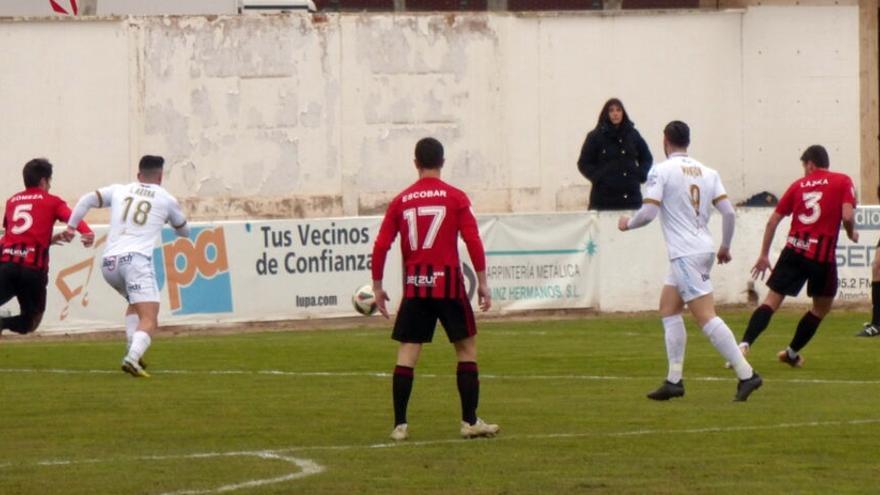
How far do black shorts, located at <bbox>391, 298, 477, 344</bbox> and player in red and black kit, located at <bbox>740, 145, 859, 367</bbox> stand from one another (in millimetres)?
5956

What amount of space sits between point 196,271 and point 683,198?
450 inches

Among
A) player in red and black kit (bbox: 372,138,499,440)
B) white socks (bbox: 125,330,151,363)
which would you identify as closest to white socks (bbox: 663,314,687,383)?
player in red and black kit (bbox: 372,138,499,440)

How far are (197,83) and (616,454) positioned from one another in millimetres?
22502

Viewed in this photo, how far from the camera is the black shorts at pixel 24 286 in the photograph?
1833 centimetres

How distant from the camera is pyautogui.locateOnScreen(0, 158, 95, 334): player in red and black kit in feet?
60.1

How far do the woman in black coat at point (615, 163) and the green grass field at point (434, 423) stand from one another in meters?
4.82

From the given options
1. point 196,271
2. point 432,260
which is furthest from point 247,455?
point 196,271

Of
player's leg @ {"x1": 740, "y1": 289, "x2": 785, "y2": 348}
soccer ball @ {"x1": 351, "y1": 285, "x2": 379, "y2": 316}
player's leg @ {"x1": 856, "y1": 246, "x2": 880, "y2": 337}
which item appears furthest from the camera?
soccer ball @ {"x1": 351, "y1": 285, "x2": 379, "y2": 316}

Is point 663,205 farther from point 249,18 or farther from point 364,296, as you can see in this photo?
point 249,18

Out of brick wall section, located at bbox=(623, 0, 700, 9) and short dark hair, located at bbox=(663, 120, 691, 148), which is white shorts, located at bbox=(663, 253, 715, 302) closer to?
short dark hair, located at bbox=(663, 120, 691, 148)

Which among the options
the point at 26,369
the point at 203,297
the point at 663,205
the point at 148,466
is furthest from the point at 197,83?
the point at 148,466

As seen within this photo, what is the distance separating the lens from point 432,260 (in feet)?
41.1

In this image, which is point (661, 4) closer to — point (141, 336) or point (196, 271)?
point (196, 271)

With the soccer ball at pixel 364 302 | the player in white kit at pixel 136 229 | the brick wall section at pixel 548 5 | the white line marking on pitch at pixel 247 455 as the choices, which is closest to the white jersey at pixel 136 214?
the player in white kit at pixel 136 229
